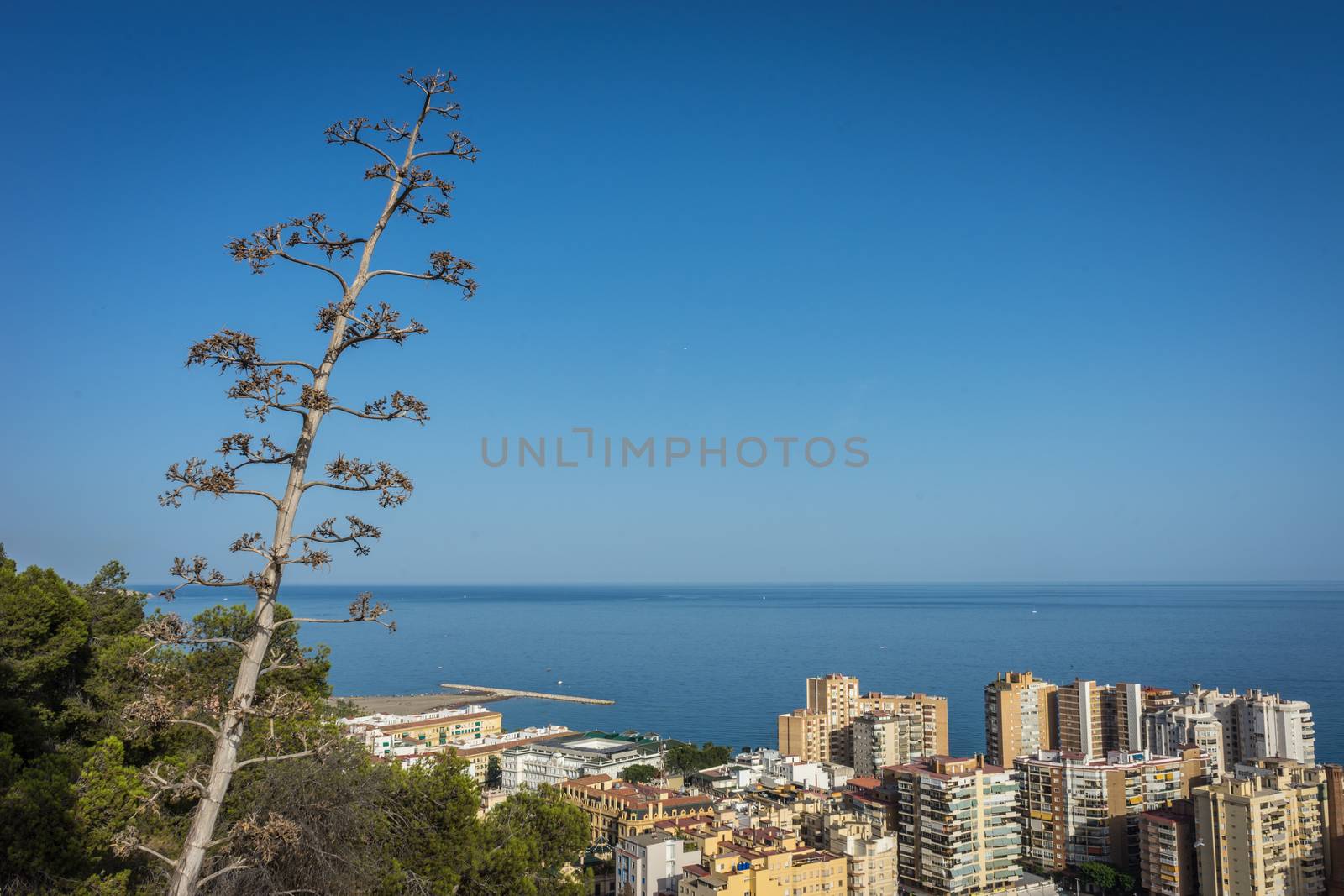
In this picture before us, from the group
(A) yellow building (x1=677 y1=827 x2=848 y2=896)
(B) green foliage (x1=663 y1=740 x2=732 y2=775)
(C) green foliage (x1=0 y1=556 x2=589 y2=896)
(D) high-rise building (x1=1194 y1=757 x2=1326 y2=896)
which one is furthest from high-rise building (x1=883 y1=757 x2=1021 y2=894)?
(C) green foliage (x1=0 y1=556 x2=589 y2=896)

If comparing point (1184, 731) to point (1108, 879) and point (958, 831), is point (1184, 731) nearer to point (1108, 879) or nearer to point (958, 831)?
point (1108, 879)

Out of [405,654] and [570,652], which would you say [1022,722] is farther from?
[405,654]

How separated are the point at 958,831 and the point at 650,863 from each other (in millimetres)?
7980

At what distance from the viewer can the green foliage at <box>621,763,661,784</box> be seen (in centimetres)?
2772

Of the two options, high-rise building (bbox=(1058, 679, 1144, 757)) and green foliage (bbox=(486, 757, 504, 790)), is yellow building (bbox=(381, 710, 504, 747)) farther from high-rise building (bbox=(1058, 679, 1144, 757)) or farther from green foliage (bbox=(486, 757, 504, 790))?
high-rise building (bbox=(1058, 679, 1144, 757))

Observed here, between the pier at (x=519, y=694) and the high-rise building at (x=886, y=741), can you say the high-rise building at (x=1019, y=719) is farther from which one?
the pier at (x=519, y=694)

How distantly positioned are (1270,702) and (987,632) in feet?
192

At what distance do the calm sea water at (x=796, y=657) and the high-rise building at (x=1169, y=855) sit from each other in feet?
49.3

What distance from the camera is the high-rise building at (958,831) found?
20125mm

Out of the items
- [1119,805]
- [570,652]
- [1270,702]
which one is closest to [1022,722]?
[1270,702]

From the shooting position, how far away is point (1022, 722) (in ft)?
106

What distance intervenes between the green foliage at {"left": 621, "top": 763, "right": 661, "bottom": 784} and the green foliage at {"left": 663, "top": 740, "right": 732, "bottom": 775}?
1654mm

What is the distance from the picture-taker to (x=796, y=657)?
65.2 meters

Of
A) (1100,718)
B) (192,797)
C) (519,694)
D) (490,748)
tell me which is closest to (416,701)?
(519,694)
